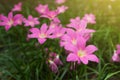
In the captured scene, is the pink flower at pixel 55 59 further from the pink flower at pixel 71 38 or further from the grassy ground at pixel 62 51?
the pink flower at pixel 71 38

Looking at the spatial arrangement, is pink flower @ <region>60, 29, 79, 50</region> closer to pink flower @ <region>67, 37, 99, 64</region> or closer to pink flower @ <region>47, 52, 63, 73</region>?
pink flower @ <region>67, 37, 99, 64</region>

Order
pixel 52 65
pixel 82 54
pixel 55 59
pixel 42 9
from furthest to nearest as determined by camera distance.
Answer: pixel 42 9
pixel 55 59
pixel 52 65
pixel 82 54

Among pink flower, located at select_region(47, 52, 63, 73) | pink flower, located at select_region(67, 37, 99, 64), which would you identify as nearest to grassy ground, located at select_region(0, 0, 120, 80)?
pink flower, located at select_region(47, 52, 63, 73)

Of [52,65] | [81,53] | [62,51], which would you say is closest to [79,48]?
[81,53]

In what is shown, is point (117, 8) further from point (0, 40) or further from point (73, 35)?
point (73, 35)

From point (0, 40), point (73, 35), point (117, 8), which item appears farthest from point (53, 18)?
point (117, 8)

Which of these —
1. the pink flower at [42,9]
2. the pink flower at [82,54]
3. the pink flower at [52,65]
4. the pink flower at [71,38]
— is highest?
the pink flower at [42,9]

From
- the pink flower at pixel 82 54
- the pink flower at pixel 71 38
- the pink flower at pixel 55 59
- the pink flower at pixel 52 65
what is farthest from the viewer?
the pink flower at pixel 55 59

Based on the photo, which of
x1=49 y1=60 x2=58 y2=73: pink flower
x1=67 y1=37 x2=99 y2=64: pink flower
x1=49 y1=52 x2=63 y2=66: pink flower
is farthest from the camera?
x1=49 y1=52 x2=63 y2=66: pink flower

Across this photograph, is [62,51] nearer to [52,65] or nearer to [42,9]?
[42,9]

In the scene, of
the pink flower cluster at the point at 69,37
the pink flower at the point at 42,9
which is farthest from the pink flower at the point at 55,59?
the pink flower at the point at 42,9
